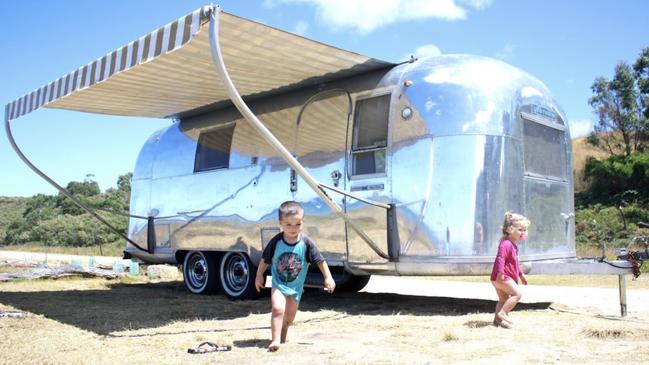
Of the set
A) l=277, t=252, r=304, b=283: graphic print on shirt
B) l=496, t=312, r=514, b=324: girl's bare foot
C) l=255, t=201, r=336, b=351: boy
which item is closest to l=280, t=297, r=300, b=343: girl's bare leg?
l=255, t=201, r=336, b=351: boy

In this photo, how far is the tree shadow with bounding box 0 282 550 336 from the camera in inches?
284

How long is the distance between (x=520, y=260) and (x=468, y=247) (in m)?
0.66

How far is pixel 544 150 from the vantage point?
7570mm

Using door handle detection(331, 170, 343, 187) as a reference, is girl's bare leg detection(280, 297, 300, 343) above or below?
below

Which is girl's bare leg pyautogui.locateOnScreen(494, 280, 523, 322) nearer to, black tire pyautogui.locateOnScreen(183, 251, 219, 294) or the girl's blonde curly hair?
the girl's blonde curly hair

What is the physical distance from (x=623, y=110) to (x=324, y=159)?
29762 mm

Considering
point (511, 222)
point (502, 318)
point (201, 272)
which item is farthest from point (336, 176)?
point (201, 272)

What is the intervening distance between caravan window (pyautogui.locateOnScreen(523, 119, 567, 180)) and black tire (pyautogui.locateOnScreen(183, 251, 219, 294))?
4767 millimetres

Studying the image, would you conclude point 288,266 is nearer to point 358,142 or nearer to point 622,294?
point 358,142

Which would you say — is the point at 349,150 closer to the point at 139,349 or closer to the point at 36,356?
the point at 139,349

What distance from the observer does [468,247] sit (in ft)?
22.2

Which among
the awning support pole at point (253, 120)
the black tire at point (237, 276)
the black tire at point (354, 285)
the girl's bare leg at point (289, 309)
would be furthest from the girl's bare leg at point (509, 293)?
the black tire at point (354, 285)

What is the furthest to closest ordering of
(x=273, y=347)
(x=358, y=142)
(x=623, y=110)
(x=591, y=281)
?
1. (x=623, y=110)
2. (x=591, y=281)
3. (x=358, y=142)
4. (x=273, y=347)

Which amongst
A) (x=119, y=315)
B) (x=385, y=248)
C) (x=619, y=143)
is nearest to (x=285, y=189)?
(x=385, y=248)
